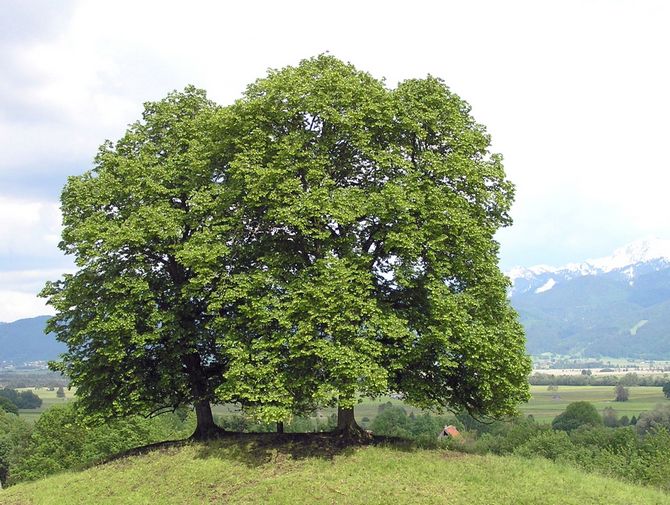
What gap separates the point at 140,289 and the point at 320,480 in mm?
13081

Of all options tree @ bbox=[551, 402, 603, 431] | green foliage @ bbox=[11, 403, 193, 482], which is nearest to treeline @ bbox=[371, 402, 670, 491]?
tree @ bbox=[551, 402, 603, 431]

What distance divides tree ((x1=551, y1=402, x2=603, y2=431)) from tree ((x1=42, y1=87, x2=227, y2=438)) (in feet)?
369

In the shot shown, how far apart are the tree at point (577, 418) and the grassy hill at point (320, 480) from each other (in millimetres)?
107532

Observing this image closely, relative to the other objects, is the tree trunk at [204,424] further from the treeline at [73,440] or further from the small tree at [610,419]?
the small tree at [610,419]

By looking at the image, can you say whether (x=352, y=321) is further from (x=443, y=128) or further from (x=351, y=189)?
(x=443, y=128)

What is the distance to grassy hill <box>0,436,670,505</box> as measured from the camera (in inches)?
984

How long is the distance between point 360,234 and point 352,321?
5.38m

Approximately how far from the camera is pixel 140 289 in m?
30.7

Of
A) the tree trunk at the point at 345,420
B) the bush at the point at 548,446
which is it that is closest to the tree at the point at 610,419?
the bush at the point at 548,446

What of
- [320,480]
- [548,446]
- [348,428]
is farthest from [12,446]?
[320,480]

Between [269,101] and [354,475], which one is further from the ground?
[269,101]

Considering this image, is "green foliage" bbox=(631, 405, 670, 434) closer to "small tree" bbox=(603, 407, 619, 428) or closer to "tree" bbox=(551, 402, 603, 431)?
"tree" bbox=(551, 402, 603, 431)

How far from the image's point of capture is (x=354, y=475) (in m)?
26.8

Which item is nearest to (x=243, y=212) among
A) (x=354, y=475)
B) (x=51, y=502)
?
(x=354, y=475)
